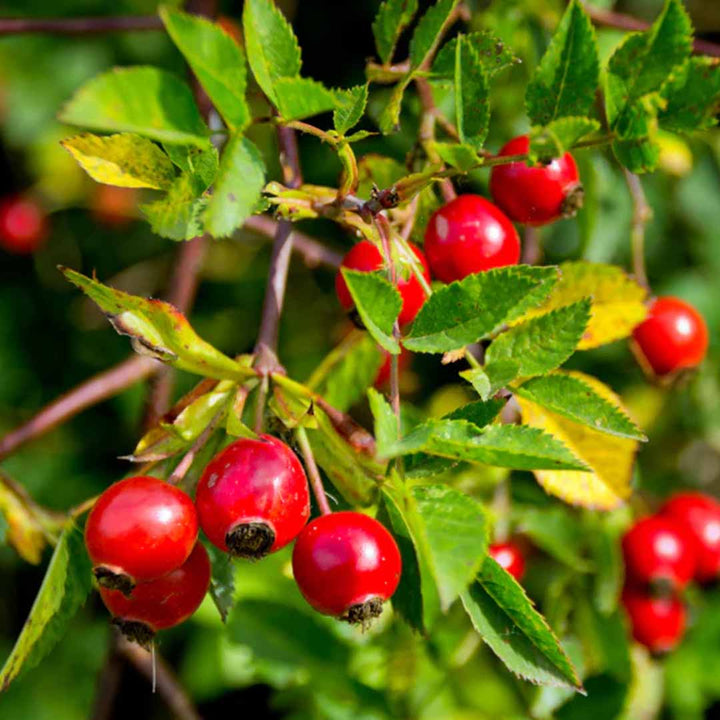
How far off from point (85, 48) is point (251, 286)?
1115mm

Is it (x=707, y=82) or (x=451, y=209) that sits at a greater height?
(x=707, y=82)

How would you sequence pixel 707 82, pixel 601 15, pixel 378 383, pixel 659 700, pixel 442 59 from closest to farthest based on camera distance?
pixel 707 82
pixel 442 59
pixel 378 383
pixel 601 15
pixel 659 700

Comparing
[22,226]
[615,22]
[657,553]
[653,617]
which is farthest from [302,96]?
[22,226]

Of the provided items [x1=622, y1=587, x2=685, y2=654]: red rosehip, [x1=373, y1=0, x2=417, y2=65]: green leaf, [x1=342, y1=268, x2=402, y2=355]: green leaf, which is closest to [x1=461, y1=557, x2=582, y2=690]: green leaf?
[x1=342, y1=268, x2=402, y2=355]: green leaf

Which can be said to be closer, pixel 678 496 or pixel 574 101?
pixel 574 101

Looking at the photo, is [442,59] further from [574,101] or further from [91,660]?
[91,660]

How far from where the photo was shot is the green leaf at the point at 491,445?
→ 1.03m

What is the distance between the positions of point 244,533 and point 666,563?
137 cm

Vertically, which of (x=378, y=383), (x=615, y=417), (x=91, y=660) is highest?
(x=615, y=417)

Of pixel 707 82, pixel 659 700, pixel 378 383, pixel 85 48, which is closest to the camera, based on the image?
pixel 707 82

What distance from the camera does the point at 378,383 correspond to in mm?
1730

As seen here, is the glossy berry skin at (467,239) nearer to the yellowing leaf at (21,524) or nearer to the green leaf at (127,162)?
the green leaf at (127,162)

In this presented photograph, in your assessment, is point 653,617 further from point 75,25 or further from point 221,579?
point 75,25

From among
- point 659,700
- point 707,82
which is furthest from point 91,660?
point 707,82
